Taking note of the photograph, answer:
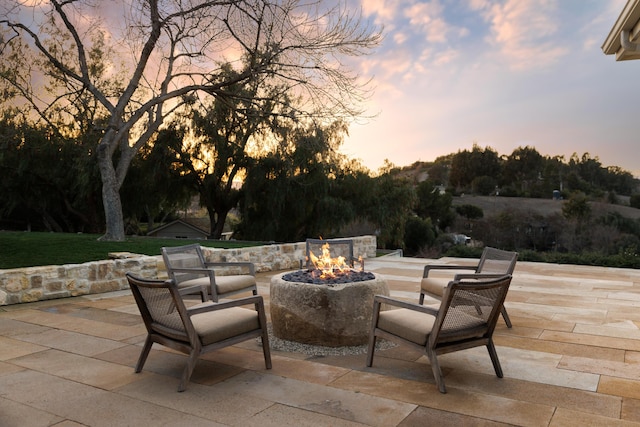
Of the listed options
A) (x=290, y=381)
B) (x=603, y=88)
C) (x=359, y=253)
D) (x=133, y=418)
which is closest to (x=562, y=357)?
(x=290, y=381)

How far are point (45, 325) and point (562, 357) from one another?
4601 mm

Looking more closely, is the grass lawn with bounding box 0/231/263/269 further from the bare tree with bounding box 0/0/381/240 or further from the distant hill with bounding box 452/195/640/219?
the distant hill with bounding box 452/195/640/219

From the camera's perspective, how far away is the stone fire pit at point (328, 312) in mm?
3869

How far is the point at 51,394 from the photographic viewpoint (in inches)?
113

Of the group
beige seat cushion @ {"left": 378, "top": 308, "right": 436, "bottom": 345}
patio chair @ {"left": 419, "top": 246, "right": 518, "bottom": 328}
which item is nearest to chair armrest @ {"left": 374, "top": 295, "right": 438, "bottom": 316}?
beige seat cushion @ {"left": 378, "top": 308, "right": 436, "bottom": 345}

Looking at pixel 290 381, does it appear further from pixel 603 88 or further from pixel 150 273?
pixel 603 88

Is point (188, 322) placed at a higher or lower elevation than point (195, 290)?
higher

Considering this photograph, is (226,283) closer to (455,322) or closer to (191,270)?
(191,270)

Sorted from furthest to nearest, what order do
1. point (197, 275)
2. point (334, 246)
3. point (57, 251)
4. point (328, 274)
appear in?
point (57, 251) → point (334, 246) → point (197, 275) → point (328, 274)

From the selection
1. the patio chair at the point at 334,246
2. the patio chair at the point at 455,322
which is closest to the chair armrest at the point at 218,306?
the patio chair at the point at 455,322

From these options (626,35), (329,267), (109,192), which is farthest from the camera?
(109,192)

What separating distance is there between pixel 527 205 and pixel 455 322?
36305 mm

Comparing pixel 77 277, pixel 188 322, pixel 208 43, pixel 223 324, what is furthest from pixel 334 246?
pixel 208 43

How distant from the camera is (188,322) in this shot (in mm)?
2969
